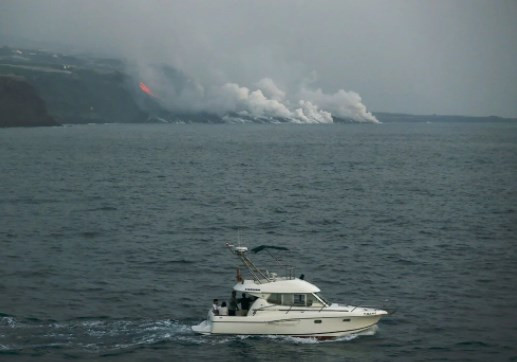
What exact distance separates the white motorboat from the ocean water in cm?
52

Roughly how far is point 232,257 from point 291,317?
59.7 feet

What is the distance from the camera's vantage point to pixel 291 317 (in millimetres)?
37562

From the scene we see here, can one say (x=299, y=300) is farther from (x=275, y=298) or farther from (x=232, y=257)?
(x=232, y=257)

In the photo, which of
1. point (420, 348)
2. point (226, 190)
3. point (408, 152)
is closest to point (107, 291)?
point (420, 348)

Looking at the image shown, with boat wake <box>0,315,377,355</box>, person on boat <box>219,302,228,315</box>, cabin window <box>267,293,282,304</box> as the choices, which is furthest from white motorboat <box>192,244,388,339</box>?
person on boat <box>219,302,228,315</box>

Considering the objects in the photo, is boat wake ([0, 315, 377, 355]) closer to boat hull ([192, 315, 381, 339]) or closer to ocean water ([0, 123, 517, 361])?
ocean water ([0, 123, 517, 361])

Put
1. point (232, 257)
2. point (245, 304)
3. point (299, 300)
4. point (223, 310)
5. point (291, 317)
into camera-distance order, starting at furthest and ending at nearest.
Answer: point (232, 257) → point (245, 304) → point (223, 310) → point (299, 300) → point (291, 317)

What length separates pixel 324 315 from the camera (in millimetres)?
37594

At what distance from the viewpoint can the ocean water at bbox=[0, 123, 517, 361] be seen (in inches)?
1469

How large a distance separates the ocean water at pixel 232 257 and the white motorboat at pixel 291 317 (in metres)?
0.52

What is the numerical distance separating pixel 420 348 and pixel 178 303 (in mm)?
12985

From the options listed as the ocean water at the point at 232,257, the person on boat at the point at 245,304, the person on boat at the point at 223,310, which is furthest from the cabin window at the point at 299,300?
the person on boat at the point at 223,310

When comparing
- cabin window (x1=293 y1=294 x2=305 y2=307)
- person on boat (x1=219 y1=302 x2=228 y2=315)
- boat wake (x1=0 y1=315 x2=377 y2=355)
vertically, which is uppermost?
cabin window (x1=293 y1=294 x2=305 y2=307)

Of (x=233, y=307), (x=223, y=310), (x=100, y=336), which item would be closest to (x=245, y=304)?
(x=233, y=307)
